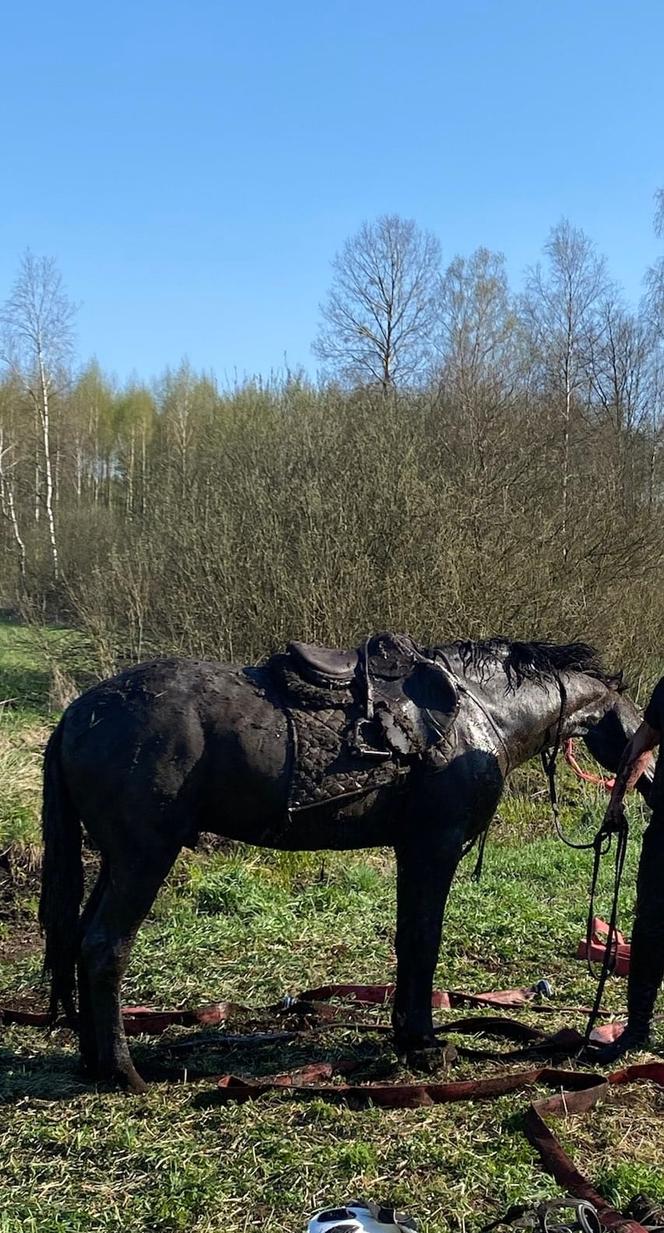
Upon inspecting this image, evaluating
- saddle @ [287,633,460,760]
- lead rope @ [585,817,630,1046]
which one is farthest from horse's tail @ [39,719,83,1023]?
lead rope @ [585,817,630,1046]

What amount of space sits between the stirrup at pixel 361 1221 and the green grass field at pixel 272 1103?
0.72ft

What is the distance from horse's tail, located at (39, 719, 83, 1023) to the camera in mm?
4180

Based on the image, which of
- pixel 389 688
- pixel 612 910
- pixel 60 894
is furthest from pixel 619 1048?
pixel 60 894

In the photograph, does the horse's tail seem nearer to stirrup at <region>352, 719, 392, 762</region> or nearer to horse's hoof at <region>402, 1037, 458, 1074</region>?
stirrup at <region>352, 719, 392, 762</region>

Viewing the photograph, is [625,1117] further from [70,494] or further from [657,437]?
[70,494]

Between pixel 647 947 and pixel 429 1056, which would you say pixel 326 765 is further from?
pixel 647 947

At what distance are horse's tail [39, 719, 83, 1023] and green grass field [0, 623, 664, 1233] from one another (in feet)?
1.37

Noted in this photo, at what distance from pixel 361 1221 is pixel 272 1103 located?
1.12 meters

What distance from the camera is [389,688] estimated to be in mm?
4438

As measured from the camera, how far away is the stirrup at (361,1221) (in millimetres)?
2748

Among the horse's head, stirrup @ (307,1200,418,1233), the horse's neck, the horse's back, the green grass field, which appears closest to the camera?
stirrup @ (307,1200,418,1233)

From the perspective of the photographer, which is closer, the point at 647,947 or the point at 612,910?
the point at 647,947

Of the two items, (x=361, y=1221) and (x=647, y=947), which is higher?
(x=647, y=947)

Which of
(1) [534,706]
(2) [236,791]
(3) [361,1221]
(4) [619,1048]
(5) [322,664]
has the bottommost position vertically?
(4) [619,1048]
